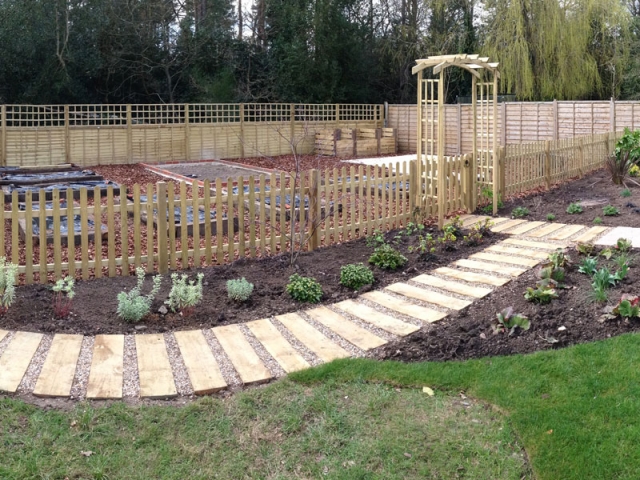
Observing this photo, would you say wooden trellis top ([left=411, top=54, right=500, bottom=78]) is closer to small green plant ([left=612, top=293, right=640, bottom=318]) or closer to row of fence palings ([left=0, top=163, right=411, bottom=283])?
row of fence palings ([left=0, top=163, right=411, bottom=283])

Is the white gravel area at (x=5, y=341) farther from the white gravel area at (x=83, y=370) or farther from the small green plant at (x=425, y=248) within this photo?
the small green plant at (x=425, y=248)

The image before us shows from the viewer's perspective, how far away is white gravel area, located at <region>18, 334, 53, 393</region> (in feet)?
11.9

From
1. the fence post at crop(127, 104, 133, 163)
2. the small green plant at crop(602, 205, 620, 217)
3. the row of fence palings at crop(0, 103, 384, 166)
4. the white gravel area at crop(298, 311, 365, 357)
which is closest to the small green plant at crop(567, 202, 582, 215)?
the small green plant at crop(602, 205, 620, 217)

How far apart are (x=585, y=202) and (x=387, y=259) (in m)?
5.07

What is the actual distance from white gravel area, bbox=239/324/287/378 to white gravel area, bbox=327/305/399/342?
767mm

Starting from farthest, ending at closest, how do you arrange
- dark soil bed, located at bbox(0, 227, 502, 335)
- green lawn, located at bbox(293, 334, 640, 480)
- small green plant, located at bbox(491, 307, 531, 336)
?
dark soil bed, located at bbox(0, 227, 502, 335) → small green plant, located at bbox(491, 307, 531, 336) → green lawn, located at bbox(293, 334, 640, 480)

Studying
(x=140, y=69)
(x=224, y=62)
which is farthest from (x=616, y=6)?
(x=140, y=69)

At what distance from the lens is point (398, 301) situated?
5215 mm

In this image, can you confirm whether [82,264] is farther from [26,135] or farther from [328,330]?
Answer: [26,135]

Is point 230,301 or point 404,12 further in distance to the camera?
point 404,12

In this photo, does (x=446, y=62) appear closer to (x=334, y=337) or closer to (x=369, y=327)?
(x=369, y=327)

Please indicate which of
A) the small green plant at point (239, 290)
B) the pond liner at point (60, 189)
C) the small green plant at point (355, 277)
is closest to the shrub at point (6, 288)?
the small green plant at point (239, 290)

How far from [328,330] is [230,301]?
37.5 inches

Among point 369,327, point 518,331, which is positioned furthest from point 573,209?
point 369,327
